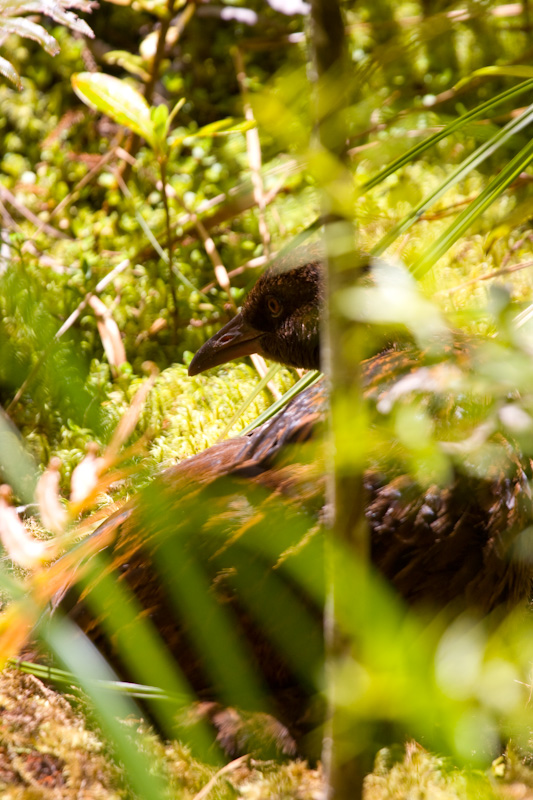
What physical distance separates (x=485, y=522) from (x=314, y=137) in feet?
3.50

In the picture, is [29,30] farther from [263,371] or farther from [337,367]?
[337,367]

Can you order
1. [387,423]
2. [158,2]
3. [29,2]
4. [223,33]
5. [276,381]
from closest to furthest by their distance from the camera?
[387,423] → [29,2] → [276,381] → [158,2] → [223,33]

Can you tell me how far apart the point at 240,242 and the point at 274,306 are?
49.2 inches

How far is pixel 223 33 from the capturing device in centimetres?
403

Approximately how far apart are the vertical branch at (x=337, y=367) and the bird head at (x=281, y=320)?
1327mm

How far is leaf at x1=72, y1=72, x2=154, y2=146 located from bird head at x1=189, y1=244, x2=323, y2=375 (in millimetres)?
906

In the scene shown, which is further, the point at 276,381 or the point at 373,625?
the point at 276,381

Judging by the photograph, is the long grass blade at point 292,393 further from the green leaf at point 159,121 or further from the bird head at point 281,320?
the green leaf at point 159,121

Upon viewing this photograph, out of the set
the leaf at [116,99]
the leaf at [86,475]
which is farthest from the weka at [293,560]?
the leaf at [116,99]

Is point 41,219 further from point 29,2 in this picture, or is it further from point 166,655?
point 166,655

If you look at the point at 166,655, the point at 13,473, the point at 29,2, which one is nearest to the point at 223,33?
the point at 29,2

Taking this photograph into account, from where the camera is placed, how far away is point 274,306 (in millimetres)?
2174

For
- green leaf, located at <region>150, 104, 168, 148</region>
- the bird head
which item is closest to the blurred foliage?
green leaf, located at <region>150, 104, 168, 148</region>

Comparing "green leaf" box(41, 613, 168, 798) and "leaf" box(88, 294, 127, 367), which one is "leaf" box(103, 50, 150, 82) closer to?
"leaf" box(88, 294, 127, 367)
